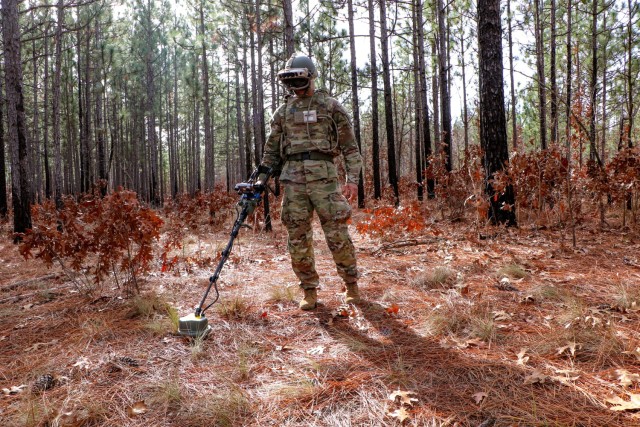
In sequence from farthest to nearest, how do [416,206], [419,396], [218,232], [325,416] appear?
[218,232] < [416,206] < [419,396] < [325,416]

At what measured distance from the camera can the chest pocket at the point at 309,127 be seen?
327 cm

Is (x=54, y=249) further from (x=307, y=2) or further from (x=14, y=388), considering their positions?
(x=307, y=2)

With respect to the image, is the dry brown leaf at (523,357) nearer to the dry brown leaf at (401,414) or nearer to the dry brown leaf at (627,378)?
the dry brown leaf at (627,378)

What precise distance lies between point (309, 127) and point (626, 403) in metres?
2.59

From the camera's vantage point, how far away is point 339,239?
10.7ft

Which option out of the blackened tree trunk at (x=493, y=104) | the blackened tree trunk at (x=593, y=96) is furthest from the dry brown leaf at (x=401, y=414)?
the blackened tree trunk at (x=493, y=104)

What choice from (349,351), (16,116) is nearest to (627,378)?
(349,351)

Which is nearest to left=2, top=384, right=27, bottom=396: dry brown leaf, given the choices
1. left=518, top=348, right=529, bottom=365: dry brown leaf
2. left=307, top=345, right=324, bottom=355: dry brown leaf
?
left=307, top=345, right=324, bottom=355: dry brown leaf

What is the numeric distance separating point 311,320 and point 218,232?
6.44 meters

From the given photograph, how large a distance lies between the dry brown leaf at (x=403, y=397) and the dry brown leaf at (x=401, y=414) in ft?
0.17

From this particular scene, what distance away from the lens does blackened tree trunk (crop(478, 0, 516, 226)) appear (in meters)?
5.82

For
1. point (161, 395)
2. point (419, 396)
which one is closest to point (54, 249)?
point (161, 395)

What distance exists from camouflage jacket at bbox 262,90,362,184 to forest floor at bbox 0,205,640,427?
110 centimetres

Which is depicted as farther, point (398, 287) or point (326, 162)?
point (398, 287)
